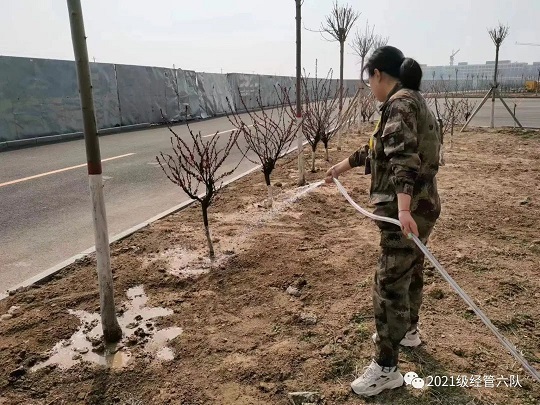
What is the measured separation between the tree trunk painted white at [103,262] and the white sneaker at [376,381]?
5.07 ft

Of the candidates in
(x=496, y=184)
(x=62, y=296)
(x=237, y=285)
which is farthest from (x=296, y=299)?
(x=496, y=184)

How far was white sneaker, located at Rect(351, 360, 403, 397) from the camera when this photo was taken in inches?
91.6

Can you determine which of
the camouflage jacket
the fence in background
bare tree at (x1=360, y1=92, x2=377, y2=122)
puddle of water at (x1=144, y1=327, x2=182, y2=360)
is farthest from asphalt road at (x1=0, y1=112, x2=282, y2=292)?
bare tree at (x1=360, y1=92, x2=377, y2=122)

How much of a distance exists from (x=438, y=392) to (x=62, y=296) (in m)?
2.75

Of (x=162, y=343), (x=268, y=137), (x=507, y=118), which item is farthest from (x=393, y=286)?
(x=507, y=118)

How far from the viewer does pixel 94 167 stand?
2.58 metres

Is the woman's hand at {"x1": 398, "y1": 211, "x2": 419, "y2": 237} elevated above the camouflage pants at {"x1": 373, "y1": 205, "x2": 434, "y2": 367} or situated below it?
above

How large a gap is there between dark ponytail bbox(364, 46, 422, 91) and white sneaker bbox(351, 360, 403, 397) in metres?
1.46

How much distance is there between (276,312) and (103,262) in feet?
4.04

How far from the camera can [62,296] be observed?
3.46m

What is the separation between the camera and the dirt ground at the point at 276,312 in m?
2.43

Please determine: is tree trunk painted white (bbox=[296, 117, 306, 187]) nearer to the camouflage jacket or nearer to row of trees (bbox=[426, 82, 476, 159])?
row of trees (bbox=[426, 82, 476, 159])

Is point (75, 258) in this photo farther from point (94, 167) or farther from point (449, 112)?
point (449, 112)

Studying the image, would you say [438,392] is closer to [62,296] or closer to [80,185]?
[62,296]
